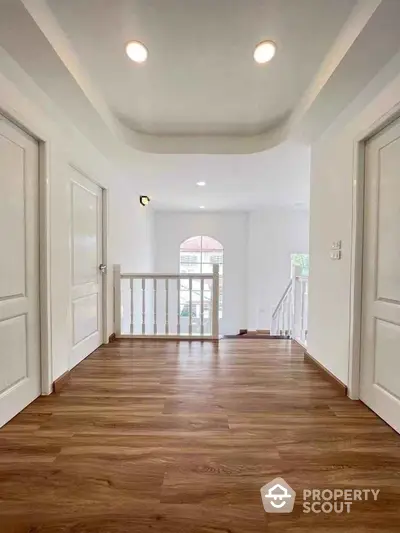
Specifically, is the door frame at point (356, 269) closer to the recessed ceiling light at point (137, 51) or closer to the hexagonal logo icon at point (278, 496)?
the hexagonal logo icon at point (278, 496)

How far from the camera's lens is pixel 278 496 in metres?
1.45

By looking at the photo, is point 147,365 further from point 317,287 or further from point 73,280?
point 317,287

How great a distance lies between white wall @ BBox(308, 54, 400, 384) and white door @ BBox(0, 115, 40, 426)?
2379mm

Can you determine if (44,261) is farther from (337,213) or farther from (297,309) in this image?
(297,309)

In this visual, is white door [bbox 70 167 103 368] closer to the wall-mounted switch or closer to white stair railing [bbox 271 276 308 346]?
the wall-mounted switch

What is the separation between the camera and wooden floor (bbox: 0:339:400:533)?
133 centimetres

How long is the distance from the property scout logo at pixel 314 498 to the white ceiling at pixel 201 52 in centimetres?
241

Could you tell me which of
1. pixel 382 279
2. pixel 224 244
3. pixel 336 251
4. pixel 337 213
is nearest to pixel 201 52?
pixel 337 213

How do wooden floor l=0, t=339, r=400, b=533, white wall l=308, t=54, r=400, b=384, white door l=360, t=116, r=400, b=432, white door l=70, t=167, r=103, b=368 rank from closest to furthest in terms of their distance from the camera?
1. wooden floor l=0, t=339, r=400, b=533
2. white door l=360, t=116, r=400, b=432
3. white wall l=308, t=54, r=400, b=384
4. white door l=70, t=167, r=103, b=368

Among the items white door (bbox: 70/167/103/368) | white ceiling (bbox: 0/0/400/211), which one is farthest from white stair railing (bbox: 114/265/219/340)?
white ceiling (bbox: 0/0/400/211)

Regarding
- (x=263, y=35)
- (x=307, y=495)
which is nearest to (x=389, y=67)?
(x=263, y=35)

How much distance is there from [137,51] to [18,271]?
1657 millimetres

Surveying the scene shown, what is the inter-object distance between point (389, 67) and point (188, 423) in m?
2.51

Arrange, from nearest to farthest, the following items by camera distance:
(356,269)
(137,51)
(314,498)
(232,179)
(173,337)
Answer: (314,498)
(137,51)
(356,269)
(173,337)
(232,179)
